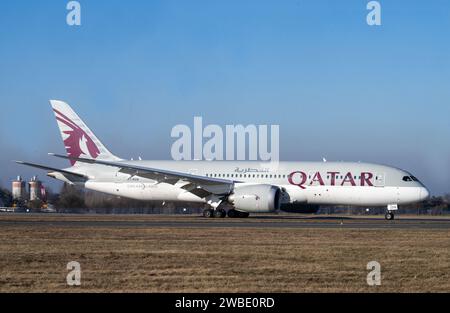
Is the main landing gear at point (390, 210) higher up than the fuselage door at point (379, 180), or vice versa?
the fuselage door at point (379, 180)

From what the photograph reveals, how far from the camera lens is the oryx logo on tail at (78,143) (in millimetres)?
54969

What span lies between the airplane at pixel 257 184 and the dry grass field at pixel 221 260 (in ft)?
51.2

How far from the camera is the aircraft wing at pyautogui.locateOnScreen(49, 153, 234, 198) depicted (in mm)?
47812

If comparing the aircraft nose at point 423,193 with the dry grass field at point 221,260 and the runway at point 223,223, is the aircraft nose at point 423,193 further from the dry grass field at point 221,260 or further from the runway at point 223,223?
the dry grass field at point 221,260

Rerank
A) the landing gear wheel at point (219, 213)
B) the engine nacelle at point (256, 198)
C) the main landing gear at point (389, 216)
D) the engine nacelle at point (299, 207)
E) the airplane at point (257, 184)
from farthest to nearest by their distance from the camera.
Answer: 1. the engine nacelle at point (299, 207)
2. the landing gear wheel at point (219, 213)
3. the main landing gear at point (389, 216)
4. the airplane at point (257, 184)
5. the engine nacelle at point (256, 198)

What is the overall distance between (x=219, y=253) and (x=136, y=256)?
2488mm

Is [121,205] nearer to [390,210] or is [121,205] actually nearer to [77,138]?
[77,138]

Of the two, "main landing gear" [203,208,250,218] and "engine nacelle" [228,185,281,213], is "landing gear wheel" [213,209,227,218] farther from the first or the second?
"engine nacelle" [228,185,281,213]

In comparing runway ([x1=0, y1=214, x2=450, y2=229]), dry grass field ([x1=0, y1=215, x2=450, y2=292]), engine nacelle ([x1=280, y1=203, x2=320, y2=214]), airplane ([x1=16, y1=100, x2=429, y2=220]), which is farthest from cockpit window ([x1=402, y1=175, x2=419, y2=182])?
dry grass field ([x1=0, y1=215, x2=450, y2=292])

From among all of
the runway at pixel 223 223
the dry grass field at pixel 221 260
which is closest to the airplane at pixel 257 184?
the runway at pixel 223 223

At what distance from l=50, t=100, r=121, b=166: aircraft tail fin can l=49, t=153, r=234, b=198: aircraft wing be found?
5.42m

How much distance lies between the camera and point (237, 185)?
4903 centimetres
